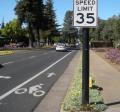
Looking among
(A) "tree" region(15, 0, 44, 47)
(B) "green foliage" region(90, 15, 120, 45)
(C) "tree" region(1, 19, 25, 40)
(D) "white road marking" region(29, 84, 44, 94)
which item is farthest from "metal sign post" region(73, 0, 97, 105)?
(C) "tree" region(1, 19, 25, 40)

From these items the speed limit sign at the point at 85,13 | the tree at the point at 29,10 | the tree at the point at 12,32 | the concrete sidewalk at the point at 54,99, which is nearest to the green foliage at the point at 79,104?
the concrete sidewalk at the point at 54,99

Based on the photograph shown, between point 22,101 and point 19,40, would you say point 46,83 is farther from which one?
point 19,40

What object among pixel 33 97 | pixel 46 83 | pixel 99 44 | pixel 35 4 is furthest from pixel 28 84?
pixel 99 44

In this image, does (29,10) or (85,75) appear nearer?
(85,75)

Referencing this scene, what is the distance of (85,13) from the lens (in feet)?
36.2

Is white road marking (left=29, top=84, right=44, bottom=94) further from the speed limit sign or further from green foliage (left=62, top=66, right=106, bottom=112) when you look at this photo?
the speed limit sign

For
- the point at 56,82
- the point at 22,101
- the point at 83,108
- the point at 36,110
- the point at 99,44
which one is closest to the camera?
the point at 83,108

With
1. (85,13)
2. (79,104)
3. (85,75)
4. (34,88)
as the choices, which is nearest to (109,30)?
(34,88)

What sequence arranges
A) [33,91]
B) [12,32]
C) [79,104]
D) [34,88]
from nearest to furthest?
[79,104]
[33,91]
[34,88]
[12,32]

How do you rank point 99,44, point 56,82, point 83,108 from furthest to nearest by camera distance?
point 99,44, point 56,82, point 83,108

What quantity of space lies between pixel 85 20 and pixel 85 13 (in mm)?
172

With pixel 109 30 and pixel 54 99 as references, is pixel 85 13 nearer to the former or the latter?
pixel 54 99

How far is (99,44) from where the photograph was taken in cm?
10462

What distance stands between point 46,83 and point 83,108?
24.4 ft
